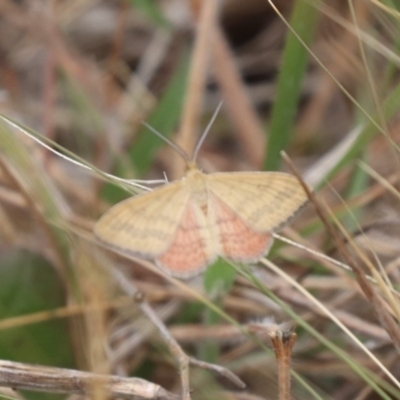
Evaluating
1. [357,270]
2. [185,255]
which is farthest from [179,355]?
[357,270]

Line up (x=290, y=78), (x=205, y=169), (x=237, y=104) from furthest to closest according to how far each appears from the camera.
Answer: (x=237, y=104) → (x=205, y=169) → (x=290, y=78)

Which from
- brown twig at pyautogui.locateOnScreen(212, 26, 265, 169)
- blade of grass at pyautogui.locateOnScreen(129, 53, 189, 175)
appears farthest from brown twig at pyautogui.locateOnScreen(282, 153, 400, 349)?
brown twig at pyautogui.locateOnScreen(212, 26, 265, 169)

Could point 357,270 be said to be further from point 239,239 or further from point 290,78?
point 290,78

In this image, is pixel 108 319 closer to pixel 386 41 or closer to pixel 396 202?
pixel 396 202

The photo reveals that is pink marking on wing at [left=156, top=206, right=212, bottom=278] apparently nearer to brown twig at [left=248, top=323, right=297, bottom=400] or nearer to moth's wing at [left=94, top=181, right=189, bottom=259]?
moth's wing at [left=94, top=181, right=189, bottom=259]

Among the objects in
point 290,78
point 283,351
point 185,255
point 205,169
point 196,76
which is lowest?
point 283,351

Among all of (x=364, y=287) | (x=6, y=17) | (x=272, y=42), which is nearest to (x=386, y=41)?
(x=272, y=42)

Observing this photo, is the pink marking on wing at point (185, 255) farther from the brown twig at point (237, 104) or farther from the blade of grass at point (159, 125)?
the brown twig at point (237, 104)
